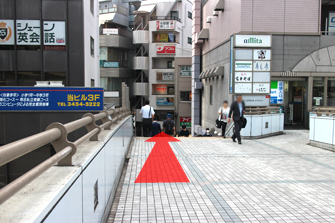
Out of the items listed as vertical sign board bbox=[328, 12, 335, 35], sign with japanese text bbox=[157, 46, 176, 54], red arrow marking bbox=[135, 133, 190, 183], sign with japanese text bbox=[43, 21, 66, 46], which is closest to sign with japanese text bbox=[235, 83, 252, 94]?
vertical sign board bbox=[328, 12, 335, 35]

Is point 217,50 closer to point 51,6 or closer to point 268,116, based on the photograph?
point 268,116

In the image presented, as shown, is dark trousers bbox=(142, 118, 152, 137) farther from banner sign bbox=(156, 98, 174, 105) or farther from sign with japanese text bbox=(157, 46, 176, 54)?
sign with japanese text bbox=(157, 46, 176, 54)

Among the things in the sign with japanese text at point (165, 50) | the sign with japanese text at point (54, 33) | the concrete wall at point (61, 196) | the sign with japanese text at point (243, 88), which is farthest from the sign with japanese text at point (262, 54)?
the sign with japanese text at point (165, 50)

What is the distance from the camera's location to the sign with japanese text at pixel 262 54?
15590 millimetres

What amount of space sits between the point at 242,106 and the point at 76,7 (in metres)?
11.7

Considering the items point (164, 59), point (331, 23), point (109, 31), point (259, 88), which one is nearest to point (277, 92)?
point (259, 88)

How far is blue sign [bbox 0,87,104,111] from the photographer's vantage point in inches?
527

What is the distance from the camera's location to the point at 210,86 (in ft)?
76.1

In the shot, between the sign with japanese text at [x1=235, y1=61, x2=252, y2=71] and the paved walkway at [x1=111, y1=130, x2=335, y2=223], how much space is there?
23.0ft

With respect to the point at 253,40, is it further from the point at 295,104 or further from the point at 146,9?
the point at 146,9

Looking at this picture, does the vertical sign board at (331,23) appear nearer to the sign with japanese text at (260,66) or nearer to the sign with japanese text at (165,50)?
the sign with japanese text at (260,66)

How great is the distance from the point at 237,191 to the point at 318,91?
1303 cm

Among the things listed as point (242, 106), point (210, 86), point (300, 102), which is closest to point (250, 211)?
point (242, 106)

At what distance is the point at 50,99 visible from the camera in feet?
45.3
